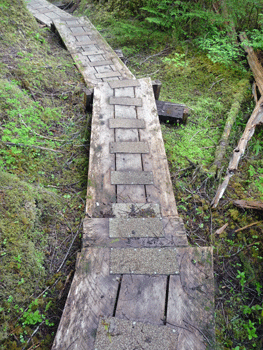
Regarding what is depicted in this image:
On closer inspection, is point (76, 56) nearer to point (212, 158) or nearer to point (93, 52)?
point (93, 52)

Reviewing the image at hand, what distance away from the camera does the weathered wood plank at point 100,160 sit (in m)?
3.35

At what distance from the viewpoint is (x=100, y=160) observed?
12.4 feet

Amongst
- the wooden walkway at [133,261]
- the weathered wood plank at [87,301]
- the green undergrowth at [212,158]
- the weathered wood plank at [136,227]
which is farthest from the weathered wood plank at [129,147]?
the weathered wood plank at [87,301]

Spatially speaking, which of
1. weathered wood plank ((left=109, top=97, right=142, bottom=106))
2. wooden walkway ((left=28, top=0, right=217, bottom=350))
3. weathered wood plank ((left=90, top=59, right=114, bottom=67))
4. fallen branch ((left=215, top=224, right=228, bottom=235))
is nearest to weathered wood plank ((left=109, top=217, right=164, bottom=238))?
wooden walkway ((left=28, top=0, right=217, bottom=350))

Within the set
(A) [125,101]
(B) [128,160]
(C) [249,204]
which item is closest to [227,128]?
(C) [249,204]

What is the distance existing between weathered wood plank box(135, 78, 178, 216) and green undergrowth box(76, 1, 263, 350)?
614mm

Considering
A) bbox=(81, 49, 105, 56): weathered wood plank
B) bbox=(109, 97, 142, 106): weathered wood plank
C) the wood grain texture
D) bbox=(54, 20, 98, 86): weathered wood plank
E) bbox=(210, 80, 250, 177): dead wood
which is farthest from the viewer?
bbox=(81, 49, 105, 56): weathered wood plank

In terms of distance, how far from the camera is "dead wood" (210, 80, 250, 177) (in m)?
4.63

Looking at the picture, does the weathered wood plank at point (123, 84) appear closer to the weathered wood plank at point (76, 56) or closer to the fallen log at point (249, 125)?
the weathered wood plank at point (76, 56)

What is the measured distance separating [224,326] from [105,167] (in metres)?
2.30

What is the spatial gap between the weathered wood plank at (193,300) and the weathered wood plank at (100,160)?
3.71 feet

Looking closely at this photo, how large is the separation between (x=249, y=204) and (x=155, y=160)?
1.52 metres

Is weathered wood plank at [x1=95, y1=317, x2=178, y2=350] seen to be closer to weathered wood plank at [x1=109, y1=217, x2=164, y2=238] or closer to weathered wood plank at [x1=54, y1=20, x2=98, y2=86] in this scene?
weathered wood plank at [x1=109, y1=217, x2=164, y2=238]

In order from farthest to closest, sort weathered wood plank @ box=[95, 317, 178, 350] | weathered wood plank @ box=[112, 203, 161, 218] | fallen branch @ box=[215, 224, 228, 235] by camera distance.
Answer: fallen branch @ box=[215, 224, 228, 235]
weathered wood plank @ box=[112, 203, 161, 218]
weathered wood plank @ box=[95, 317, 178, 350]
